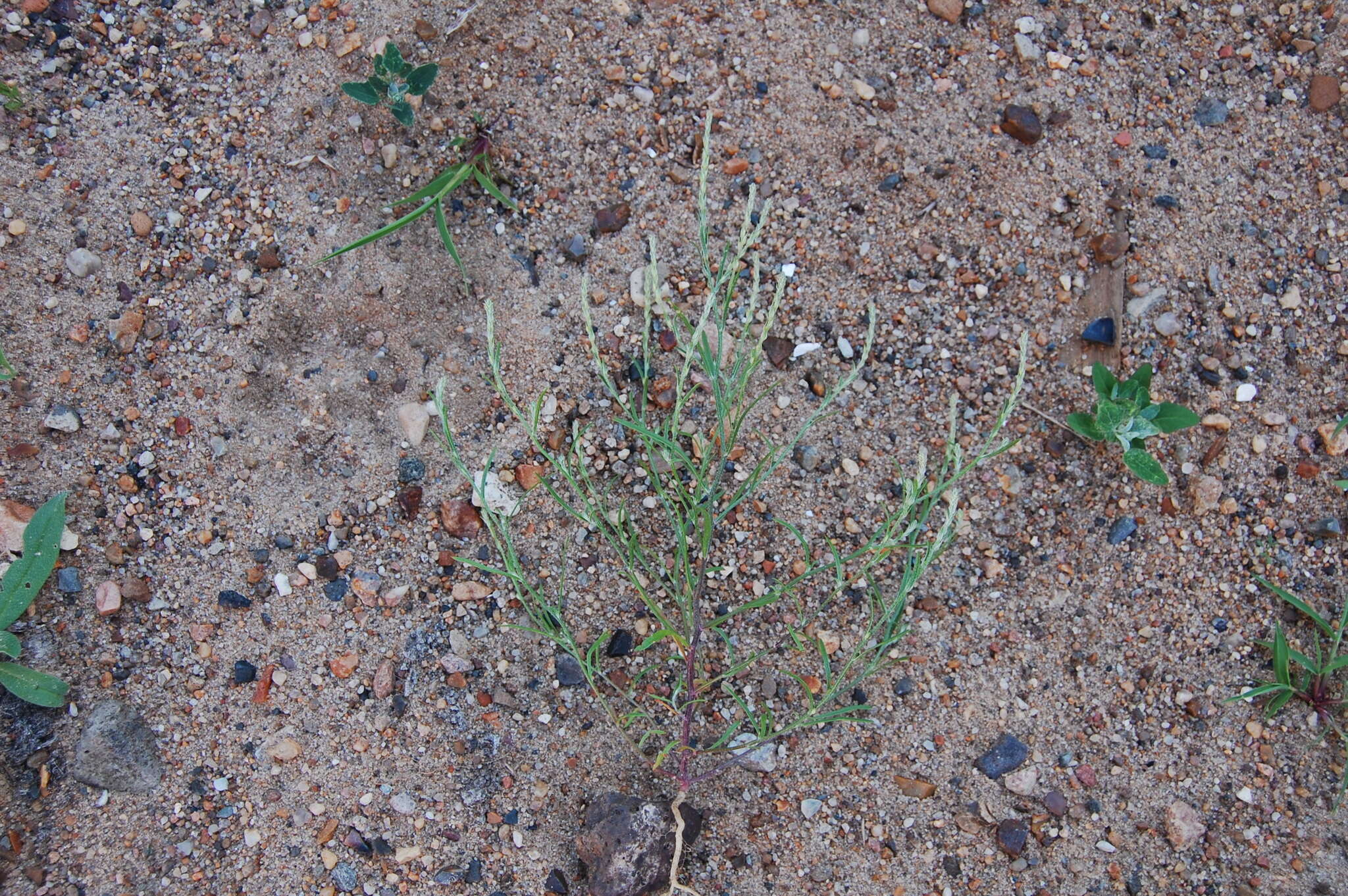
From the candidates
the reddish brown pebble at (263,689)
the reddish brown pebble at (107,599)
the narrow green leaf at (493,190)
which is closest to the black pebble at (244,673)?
the reddish brown pebble at (263,689)

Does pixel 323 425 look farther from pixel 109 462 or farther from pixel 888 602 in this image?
pixel 888 602

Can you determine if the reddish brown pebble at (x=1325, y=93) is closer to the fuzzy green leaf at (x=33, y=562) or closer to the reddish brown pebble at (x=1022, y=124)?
the reddish brown pebble at (x=1022, y=124)

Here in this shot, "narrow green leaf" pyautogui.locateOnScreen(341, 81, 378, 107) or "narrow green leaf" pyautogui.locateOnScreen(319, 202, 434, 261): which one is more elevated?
"narrow green leaf" pyautogui.locateOnScreen(341, 81, 378, 107)

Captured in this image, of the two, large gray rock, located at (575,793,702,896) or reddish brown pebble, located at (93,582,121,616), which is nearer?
large gray rock, located at (575,793,702,896)

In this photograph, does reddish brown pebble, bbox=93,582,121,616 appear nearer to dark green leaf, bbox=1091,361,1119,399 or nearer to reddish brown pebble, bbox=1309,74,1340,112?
dark green leaf, bbox=1091,361,1119,399

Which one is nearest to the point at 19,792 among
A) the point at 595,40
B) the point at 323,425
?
the point at 323,425

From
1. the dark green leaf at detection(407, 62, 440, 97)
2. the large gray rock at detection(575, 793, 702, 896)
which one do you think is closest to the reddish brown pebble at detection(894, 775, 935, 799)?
the large gray rock at detection(575, 793, 702, 896)
